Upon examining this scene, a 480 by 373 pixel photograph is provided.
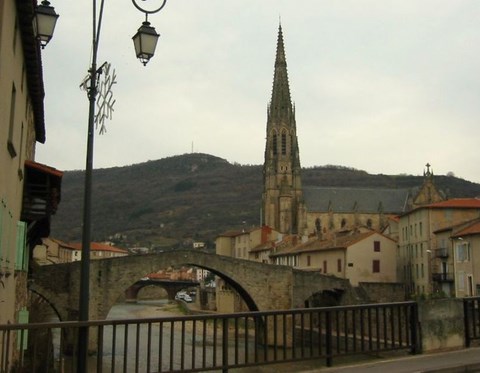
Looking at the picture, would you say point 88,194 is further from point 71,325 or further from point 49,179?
point 49,179

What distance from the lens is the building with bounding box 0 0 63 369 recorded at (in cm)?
1085

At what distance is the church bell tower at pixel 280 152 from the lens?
10975 centimetres

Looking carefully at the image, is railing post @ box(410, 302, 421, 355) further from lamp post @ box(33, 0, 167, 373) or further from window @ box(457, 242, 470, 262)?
window @ box(457, 242, 470, 262)

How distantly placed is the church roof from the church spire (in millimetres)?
14825

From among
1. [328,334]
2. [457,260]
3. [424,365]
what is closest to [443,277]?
[457,260]

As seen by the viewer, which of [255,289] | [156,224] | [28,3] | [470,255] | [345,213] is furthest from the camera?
[156,224]

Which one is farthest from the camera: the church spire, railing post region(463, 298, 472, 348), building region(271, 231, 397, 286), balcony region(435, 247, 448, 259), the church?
the church spire

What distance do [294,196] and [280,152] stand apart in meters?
8.90

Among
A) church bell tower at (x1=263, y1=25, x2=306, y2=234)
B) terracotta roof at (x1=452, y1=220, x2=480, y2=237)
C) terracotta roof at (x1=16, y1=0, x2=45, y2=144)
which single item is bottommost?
terracotta roof at (x1=452, y1=220, x2=480, y2=237)

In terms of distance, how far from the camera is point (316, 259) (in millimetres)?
62594

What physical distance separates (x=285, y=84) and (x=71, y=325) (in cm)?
10853

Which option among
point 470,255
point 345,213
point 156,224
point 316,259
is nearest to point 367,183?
point 156,224

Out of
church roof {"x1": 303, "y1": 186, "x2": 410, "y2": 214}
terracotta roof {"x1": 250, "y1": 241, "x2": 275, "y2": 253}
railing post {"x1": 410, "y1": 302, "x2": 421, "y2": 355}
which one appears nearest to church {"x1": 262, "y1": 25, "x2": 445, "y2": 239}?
church roof {"x1": 303, "y1": 186, "x2": 410, "y2": 214}

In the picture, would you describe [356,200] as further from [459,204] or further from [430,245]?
[430,245]
